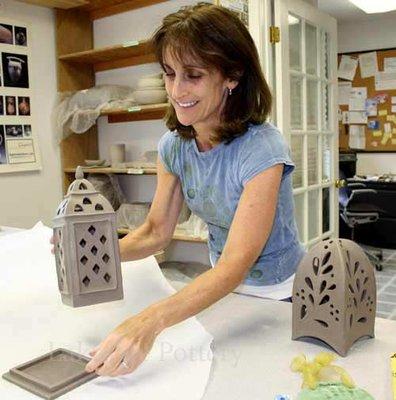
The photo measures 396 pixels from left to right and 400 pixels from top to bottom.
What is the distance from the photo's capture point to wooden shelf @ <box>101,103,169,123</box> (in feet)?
9.32

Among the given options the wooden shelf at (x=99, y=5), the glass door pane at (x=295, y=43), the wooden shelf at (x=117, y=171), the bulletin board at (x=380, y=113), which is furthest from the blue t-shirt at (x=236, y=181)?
the bulletin board at (x=380, y=113)

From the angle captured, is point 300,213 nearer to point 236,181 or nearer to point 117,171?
point 117,171

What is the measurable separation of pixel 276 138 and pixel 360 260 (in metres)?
0.36

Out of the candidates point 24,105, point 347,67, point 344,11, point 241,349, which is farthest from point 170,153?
point 347,67

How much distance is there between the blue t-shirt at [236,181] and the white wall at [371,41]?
→ 4682mm

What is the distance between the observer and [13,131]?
3107 mm

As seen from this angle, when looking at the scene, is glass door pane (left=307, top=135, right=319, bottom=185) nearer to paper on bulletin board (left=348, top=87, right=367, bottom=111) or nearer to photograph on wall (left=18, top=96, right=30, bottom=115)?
photograph on wall (left=18, top=96, right=30, bottom=115)

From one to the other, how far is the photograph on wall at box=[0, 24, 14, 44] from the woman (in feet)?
7.03

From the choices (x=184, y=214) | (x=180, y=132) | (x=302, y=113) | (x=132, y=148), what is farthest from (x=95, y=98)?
(x=180, y=132)

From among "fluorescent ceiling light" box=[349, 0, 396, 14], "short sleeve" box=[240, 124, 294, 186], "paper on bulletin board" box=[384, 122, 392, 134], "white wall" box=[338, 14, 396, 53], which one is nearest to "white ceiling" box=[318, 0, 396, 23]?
"white wall" box=[338, 14, 396, 53]

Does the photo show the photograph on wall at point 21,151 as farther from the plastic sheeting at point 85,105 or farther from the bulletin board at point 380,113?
the bulletin board at point 380,113

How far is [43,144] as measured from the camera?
3297 millimetres

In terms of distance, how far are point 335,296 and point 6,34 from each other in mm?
2842

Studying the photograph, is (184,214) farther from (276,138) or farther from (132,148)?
(276,138)
